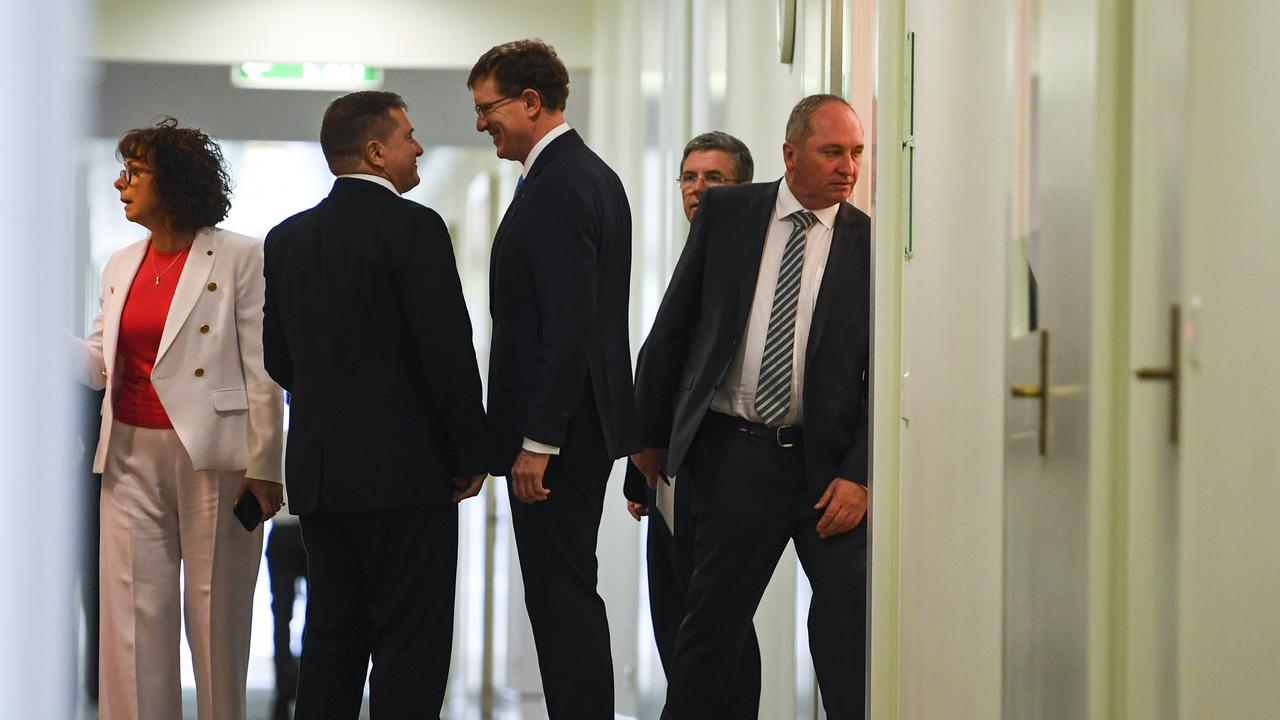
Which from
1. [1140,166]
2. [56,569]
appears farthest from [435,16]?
[56,569]

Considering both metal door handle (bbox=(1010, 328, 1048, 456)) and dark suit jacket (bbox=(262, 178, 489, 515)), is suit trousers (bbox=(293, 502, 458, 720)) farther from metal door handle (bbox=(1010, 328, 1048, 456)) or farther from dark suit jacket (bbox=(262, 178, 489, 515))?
metal door handle (bbox=(1010, 328, 1048, 456))

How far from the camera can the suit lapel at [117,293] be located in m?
3.24

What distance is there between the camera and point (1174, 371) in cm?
130

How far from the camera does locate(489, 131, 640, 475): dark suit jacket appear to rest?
8.93ft

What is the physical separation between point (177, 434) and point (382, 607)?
2.45 feet

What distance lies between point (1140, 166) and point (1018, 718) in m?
0.80

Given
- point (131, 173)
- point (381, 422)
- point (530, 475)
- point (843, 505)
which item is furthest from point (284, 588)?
point (843, 505)

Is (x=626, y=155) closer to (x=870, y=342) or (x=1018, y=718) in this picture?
(x=870, y=342)

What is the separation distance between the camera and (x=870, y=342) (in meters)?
2.64

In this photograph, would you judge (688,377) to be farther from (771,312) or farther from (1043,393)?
(1043,393)

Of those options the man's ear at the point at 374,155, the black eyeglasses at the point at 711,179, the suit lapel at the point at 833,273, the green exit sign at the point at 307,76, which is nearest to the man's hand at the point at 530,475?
the suit lapel at the point at 833,273

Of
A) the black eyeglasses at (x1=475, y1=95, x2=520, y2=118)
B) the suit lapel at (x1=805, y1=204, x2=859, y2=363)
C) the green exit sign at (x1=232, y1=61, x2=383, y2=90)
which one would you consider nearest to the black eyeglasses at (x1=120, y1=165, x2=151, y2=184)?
the black eyeglasses at (x1=475, y1=95, x2=520, y2=118)

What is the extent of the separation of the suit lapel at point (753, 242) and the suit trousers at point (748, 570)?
24cm

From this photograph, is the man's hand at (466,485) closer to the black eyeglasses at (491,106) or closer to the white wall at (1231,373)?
the black eyeglasses at (491,106)
